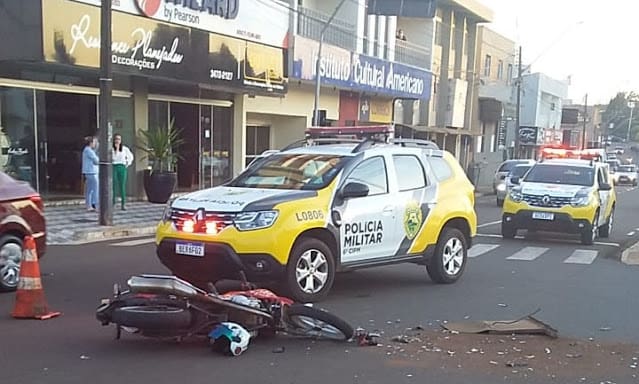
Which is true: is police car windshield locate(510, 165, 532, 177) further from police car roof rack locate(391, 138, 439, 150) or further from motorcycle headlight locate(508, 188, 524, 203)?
police car roof rack locate(391, 138, 439, 150)

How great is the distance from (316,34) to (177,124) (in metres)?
7.76

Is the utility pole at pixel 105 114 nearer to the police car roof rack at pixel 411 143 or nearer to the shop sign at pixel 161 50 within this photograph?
the shop sign at pixel 161 50

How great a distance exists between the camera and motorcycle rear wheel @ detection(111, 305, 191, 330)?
619cm

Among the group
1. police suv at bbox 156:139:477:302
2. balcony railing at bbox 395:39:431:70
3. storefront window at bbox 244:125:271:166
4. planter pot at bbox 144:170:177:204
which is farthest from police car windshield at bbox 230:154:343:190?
balcony railing at bbox 395:39:431:70

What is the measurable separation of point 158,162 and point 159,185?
827 mm

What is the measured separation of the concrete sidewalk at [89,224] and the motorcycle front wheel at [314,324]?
7719 millimetres

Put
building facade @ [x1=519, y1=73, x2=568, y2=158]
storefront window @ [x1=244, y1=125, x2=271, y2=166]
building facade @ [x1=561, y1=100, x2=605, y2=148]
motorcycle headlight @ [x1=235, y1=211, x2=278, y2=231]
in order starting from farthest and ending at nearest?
building facade @ [x1=561, y1=100, x2=605, y2=148], building facade @ [x1=519, y1=73, x2=568, y2=158], storefront window @ [x1=244, y1=125, x2=271, y2=166], motorcycle headlight @ [x1=235, y1=211, x2=278, y2=231]

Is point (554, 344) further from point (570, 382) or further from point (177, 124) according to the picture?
point (177, 124)

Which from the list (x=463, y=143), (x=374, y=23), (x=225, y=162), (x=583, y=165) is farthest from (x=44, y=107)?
(x=463, y=143)

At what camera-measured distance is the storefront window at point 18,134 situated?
16.7m

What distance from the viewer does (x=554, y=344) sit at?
6.94 metres

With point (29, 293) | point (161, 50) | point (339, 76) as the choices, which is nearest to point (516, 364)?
point (29, 293)

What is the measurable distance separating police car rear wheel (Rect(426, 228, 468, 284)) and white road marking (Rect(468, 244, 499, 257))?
3186 millimetres

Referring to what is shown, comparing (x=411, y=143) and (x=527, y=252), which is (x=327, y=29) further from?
(x=411, y=143)
